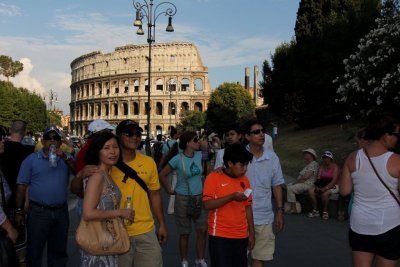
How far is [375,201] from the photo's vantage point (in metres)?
3.63

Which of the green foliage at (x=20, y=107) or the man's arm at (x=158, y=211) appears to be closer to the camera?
the man's arm at (x=158, y=211)

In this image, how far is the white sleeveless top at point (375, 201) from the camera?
359cm

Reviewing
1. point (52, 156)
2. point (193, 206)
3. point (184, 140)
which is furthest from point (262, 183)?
point (52, 156)

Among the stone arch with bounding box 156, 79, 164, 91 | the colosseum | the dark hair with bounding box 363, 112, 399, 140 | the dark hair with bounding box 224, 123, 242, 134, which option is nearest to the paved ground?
the dark hair with bounding box 224, 123, 242, 134

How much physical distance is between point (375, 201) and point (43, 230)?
298 cm

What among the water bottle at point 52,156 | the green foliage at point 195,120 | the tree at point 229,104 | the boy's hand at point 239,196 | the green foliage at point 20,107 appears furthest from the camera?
the green foliage at point 195,120

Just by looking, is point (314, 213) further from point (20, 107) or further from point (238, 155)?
point (20, 107)

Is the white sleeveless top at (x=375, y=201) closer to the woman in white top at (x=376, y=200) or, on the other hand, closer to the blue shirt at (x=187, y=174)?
the woman in white top at (x=376, y=200)

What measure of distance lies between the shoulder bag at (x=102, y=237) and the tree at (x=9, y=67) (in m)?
79.6

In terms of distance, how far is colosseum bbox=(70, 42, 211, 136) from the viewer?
98.1m

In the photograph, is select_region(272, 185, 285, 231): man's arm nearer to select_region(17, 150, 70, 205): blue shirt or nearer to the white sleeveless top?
the white sleeveless top

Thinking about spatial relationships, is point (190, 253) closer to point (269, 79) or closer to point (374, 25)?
point (374, 25)

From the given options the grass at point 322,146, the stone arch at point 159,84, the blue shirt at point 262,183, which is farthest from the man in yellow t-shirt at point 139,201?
the stone arch at point 159,84

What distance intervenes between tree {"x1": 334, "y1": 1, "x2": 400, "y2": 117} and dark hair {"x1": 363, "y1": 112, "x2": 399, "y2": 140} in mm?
13297
